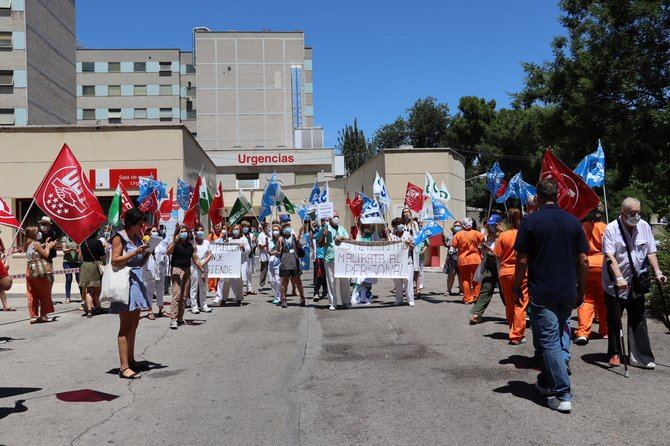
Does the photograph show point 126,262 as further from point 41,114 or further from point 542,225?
point 41,114

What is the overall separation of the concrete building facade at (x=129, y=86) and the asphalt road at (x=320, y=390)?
215ft

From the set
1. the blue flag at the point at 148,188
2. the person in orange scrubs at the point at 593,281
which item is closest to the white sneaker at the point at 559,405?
the person in orange scrubs at the point at 593,281

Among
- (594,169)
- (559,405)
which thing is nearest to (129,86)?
(594,169)

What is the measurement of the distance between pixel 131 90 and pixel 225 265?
63.8m

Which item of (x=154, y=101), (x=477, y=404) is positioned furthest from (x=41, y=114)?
(x=477, y=404)

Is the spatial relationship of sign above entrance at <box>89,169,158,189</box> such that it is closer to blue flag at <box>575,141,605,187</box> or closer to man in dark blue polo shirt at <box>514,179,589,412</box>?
blue flag at <box>575,141,605,187</box>

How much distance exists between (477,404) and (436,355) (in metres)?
2.26

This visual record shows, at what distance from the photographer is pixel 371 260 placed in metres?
13.5

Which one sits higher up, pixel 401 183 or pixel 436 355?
pixel 401 183

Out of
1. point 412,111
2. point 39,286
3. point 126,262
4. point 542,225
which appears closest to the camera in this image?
point 542,225

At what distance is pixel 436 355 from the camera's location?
8164mm

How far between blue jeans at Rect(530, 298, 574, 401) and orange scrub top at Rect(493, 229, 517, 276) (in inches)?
107

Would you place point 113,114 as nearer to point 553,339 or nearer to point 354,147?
point 354,147

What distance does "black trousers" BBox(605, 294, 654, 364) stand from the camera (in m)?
7.19
